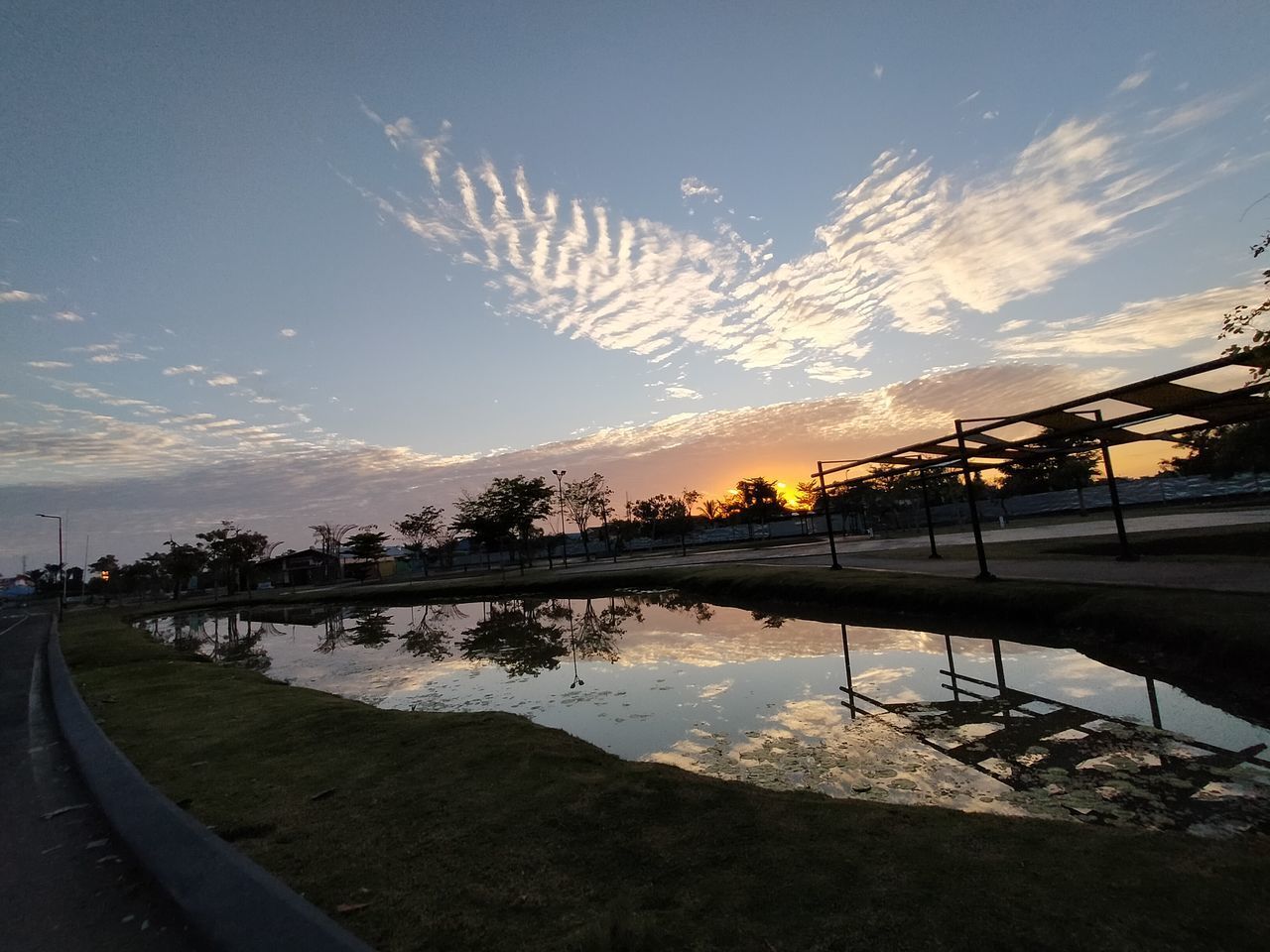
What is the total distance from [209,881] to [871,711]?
7010 mm

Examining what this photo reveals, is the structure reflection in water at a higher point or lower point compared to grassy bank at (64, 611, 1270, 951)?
lower

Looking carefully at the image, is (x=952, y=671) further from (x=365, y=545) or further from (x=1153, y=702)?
(x=365, y=545)

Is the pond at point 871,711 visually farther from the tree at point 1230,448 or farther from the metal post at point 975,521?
the tree at point 1230,448

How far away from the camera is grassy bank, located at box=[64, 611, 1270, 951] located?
110 inches

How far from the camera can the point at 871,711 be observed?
789 centimetres

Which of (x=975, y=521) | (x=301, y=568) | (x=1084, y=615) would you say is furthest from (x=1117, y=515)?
(x=301, y=568)

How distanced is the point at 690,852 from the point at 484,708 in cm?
685

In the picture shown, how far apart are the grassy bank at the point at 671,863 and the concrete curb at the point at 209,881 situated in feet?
0.81

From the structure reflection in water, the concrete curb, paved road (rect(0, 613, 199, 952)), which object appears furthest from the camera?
the structure reflection in water

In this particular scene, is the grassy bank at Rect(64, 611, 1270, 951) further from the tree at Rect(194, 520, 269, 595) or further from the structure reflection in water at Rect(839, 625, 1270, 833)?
the tree at Rect(194, 520, 269, 595)

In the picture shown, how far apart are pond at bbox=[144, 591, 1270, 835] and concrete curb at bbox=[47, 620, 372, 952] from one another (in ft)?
12.9

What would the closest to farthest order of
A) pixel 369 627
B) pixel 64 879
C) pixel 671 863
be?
1. pixel 671 863
2. pixel 64 879
3. pixel 369 627

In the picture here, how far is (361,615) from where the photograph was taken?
105 feet

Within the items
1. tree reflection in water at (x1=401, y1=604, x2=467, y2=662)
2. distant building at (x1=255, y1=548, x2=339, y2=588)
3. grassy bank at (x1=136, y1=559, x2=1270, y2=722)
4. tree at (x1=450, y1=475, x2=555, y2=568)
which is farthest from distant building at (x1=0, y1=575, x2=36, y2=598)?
grassy bank at (x1=136, y1=559, x2=1270, y2=722)
